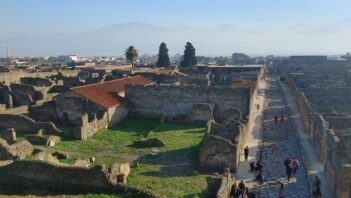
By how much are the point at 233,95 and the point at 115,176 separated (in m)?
18.9

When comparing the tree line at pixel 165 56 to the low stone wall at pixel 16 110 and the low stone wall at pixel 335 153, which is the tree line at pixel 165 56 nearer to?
the low stone wall at pixel 16 110

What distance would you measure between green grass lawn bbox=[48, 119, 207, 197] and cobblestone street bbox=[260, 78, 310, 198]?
3222mm

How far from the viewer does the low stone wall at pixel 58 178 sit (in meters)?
16.0

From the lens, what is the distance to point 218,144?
2189 cm

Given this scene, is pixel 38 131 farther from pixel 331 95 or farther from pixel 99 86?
pixel 331 95

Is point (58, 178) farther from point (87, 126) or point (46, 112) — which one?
point (46, 112)

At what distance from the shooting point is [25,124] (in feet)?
95.6

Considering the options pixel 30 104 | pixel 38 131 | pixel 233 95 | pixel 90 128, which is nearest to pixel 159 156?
pixel 90 128

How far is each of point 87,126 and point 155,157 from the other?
6.60 metres

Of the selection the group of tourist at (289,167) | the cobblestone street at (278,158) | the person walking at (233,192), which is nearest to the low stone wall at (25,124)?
the cobblestone street at (278,158)

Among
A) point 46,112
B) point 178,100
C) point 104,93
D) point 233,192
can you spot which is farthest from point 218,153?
point 46,112

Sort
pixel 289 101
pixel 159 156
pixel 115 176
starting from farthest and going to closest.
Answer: pixel 289 101 < pixel 159 156 < pixel 115 176

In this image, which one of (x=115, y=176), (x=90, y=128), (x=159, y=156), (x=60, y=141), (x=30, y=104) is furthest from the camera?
(x=30, y=104)

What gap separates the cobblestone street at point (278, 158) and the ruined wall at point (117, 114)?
37.5 feet
